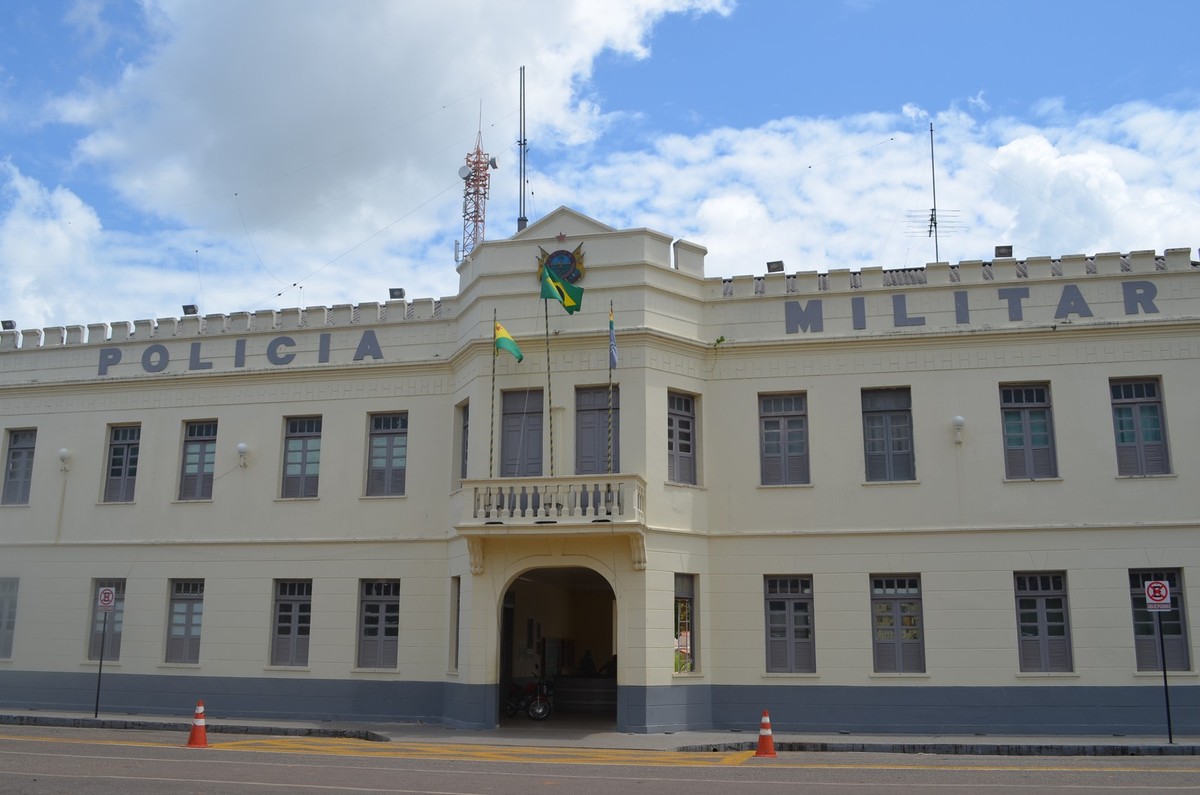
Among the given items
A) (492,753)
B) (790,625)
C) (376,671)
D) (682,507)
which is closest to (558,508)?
(682,507)

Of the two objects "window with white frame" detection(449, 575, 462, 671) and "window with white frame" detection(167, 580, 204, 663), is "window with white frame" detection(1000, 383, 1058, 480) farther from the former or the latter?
"window with white frame" detection(167, 580, 204, 663)

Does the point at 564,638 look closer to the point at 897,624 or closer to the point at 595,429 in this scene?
the point at 595,429

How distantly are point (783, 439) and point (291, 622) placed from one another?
11.6 metres

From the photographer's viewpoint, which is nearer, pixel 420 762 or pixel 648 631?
pixel 420 762

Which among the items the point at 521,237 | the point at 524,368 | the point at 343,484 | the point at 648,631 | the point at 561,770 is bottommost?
the point at 561,770

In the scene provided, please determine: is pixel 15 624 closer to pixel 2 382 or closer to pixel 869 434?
pixel 2 382

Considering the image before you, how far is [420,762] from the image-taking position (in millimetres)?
16156

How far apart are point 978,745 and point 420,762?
9328 millimetres

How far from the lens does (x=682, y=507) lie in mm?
21562

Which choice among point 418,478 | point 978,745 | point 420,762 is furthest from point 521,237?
point 978,745

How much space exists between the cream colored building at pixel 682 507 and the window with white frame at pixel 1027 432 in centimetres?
5

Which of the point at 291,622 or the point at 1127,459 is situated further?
the point at 291,622

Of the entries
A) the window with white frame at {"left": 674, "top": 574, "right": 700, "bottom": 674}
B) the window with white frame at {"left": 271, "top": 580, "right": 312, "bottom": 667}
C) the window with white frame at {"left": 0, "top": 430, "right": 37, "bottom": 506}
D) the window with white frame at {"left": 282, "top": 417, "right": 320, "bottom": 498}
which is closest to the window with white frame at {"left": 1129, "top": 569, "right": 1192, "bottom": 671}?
the window with white frame at {"left": 674, "top": 574, "right": 700, "bottom": 674}

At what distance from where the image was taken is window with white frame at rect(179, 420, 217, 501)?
25.4 m
